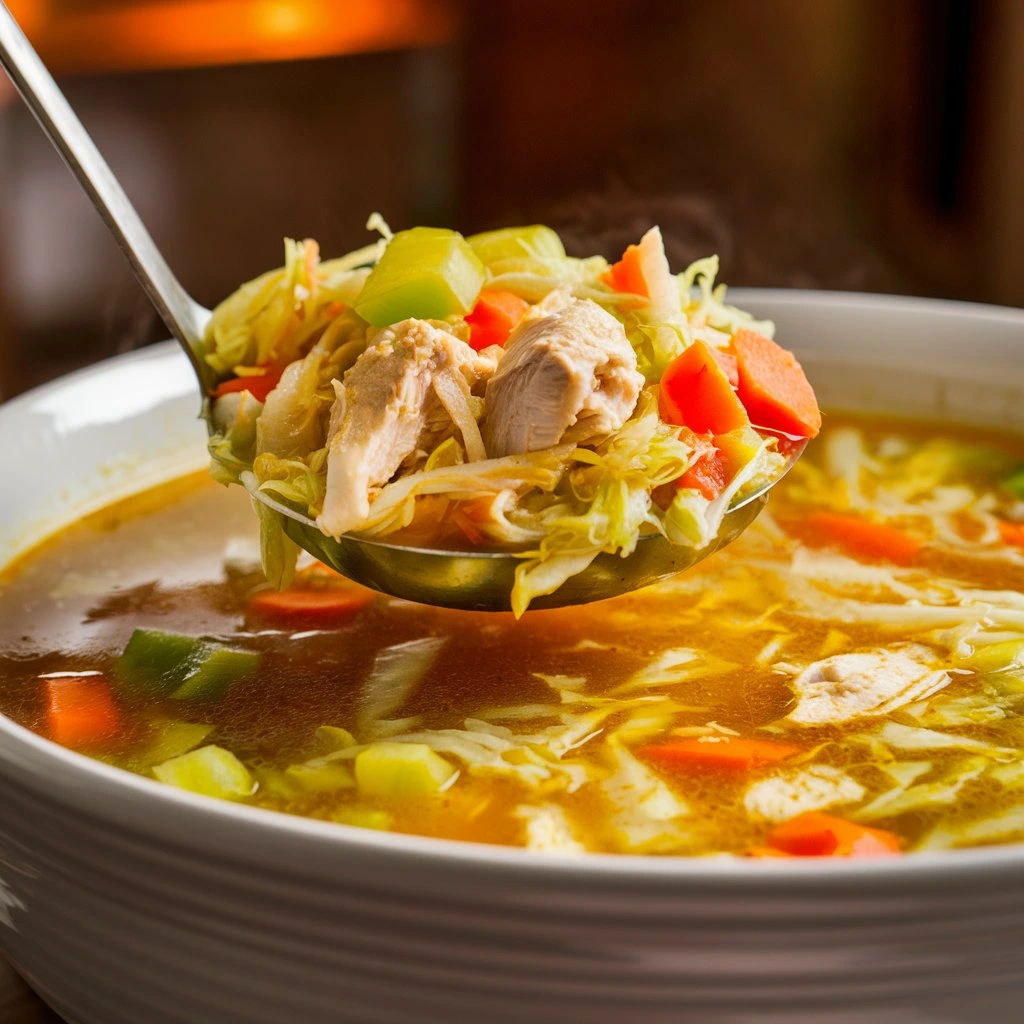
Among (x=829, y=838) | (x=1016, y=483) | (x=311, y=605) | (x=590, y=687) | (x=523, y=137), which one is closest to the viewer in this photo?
(x=829, y=838)

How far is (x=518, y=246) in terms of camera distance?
2148 mm

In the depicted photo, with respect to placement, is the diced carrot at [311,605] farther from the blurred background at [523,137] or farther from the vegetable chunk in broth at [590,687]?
the blurred background at [523,137]

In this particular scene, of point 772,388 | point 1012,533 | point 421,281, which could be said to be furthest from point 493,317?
point 1012,533

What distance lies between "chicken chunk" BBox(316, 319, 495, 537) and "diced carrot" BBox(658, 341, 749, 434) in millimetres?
261

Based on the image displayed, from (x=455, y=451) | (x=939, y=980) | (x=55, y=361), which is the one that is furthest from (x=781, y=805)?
(x=55, y=361)

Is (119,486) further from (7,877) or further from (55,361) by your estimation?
(55,361)

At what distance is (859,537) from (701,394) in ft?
2.02

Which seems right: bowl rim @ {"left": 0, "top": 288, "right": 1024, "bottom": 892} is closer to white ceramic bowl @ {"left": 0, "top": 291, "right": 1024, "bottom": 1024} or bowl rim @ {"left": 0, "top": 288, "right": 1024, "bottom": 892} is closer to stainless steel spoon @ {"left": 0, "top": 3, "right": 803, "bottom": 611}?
white ceramic bowl @ {"left": 0, "top": 291, "right": 1024, "bottom": 1024}

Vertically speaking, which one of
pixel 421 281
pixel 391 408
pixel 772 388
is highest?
pixel 421 281

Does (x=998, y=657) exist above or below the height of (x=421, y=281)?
below

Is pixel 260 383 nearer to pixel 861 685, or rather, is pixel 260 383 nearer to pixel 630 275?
pixel 630 275

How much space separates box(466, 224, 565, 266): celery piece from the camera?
2146mm

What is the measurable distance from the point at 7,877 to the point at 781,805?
84 cm

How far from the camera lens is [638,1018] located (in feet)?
3.87
